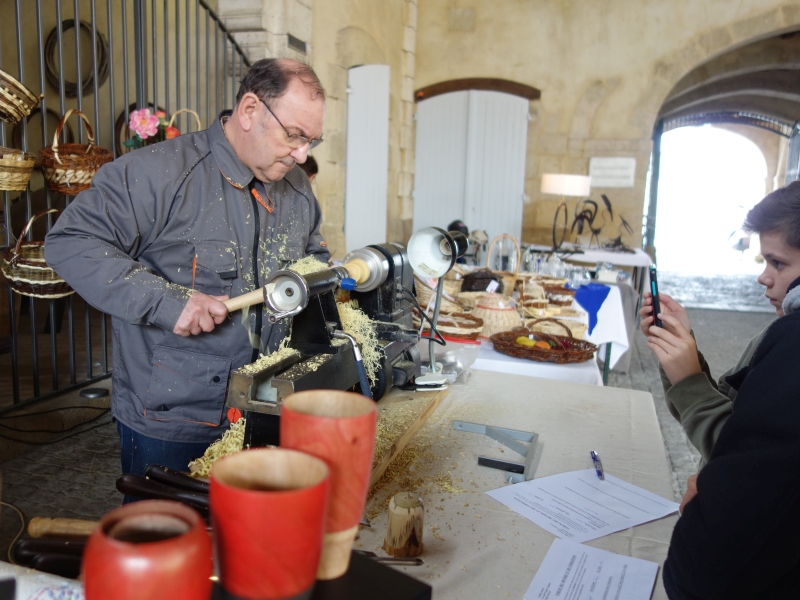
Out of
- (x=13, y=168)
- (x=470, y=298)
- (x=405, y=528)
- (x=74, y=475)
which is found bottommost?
(x=74, y=475)

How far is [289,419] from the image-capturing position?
648mm

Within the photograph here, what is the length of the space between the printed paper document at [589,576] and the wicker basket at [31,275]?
2.98m

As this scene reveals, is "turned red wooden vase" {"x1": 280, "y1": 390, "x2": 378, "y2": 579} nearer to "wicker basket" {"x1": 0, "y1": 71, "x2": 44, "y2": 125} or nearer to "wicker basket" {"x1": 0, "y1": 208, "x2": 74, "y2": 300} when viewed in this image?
"wicker basket" {"x1": 0, "y1": 71, "x2": 44, "y2": 125}

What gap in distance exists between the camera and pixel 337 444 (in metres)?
0.63

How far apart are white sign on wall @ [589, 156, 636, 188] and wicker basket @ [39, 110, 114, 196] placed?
709 cm

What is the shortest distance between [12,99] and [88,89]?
171 inches

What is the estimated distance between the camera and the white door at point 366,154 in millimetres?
7266

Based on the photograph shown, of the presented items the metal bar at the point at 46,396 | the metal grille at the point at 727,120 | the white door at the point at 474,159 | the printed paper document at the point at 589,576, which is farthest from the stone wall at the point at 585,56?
the printed paper document at the point at 589,576

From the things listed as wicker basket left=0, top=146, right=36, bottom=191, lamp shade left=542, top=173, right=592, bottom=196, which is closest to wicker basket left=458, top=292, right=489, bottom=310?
wicker basket left=0, top=146, right=36, bottom=191

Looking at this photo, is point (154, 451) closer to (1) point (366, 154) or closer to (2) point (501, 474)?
(2) point (501, 474)

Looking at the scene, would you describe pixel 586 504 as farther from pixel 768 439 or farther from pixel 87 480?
pixel 87 480

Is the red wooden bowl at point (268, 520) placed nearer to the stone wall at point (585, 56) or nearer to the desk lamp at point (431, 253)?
the desk lamp at point (431, 253)

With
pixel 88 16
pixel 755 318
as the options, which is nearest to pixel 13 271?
pixel 88 16

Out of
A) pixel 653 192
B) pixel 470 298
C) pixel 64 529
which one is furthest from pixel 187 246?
pixel 653 192
